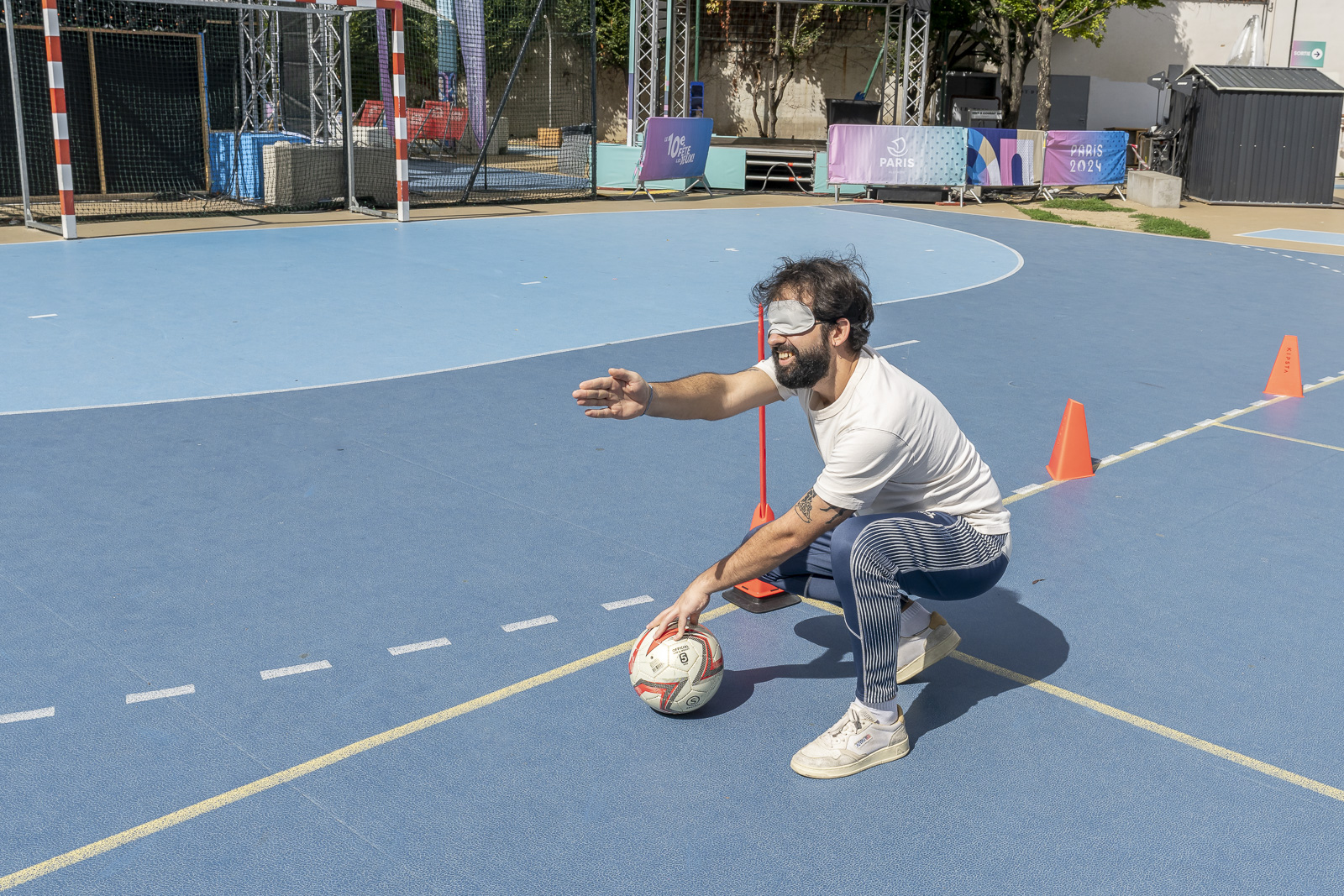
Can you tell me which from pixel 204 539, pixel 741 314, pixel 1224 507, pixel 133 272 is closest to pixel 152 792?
pixel 204 539

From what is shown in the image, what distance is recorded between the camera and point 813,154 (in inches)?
1013

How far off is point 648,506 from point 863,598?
8.43 ft

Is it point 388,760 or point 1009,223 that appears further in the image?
point 1009,223

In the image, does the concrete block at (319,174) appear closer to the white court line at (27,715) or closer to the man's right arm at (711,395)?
the white court line at (27,715)

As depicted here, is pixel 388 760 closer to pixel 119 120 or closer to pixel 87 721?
pixel 87 721

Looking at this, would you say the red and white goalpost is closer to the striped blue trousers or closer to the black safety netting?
the black safety netting

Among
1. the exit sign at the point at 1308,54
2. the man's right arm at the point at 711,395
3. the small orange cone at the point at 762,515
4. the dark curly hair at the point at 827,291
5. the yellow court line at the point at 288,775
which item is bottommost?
the yellow court line at the point at 288,775

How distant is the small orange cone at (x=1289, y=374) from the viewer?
8.98 meters

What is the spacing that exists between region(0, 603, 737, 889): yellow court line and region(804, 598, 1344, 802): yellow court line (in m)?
1.44

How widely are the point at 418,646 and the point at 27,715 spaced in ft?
4.45

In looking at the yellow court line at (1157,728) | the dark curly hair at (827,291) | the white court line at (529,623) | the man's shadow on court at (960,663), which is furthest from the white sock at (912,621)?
the white court line at (529,623)

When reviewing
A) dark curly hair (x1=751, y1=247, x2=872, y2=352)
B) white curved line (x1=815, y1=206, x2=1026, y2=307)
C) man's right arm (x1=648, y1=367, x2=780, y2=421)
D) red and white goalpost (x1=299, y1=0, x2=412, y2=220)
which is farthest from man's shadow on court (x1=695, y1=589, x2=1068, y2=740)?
red and white goalpost (x1=299, y1=0, x2=412, y2=220)

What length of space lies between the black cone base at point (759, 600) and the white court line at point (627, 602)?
37cm

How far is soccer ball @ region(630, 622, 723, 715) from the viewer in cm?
404
